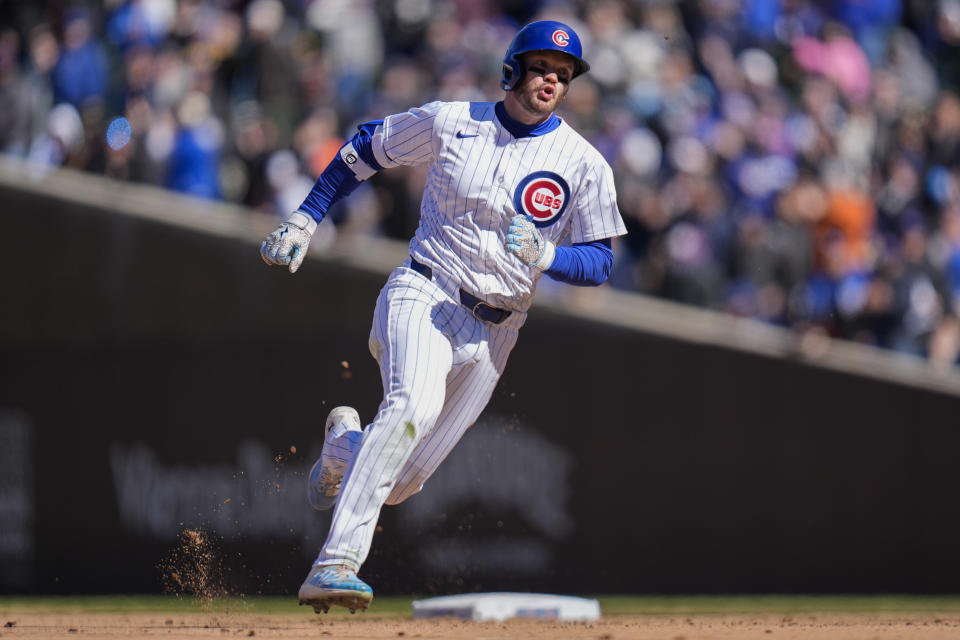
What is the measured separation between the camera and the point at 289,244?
598 cm

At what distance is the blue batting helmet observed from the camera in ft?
19.0

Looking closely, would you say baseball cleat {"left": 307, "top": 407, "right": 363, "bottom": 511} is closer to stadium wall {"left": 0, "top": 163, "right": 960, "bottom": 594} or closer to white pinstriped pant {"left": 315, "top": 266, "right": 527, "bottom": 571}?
white pinstriped pant {"left": 315, "top": 266, "right": 527, "bottom": 571}

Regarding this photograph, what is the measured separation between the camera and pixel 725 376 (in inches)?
403

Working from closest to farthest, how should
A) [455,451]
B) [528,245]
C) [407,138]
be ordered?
[528,245]
[407,138]
[455,451]

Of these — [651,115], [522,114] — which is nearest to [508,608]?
[522,114]

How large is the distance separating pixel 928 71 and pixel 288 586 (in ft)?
24.0

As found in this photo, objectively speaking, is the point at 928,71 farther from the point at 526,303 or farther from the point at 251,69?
the point at 526,303

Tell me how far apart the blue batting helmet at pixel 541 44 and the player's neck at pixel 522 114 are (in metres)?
0.06

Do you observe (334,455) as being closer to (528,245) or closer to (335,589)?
(335,589)

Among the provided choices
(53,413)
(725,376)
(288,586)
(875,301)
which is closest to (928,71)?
(875,301)

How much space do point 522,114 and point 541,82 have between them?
163 mm

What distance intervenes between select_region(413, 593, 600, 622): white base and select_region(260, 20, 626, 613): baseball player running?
5.68 feet

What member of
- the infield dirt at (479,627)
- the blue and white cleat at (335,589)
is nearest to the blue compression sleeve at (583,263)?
the blue and white cleat at (335,589)

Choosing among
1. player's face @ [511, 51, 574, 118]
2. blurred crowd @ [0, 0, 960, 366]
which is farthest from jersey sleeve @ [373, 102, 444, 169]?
blurred crowd @ [0, 0, 960, 366]
